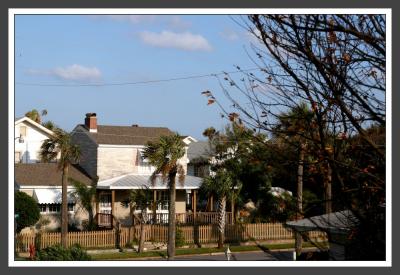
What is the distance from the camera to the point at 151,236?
3159 centimetres

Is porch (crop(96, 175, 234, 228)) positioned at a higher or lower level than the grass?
higher

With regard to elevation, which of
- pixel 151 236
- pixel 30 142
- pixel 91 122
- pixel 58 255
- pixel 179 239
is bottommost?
pixel 179 239

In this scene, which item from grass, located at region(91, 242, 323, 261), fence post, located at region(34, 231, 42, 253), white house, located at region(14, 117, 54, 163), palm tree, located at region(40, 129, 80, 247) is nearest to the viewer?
grass, located at region(91, 242, 323, 261)

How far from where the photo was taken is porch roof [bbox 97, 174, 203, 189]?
3438 cm

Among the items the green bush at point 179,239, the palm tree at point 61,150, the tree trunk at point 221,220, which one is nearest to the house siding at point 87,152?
the palm tree at point 61,150

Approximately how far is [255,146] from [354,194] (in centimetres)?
110

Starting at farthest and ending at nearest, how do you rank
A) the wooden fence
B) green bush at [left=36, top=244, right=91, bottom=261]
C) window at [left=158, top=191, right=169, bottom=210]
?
window at [left=158, top=191, right=169, bottom=210] → the wooden fence → green bush at [left=36, top=244, right=91, bottom=261]

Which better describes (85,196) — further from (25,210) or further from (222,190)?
(222,190)

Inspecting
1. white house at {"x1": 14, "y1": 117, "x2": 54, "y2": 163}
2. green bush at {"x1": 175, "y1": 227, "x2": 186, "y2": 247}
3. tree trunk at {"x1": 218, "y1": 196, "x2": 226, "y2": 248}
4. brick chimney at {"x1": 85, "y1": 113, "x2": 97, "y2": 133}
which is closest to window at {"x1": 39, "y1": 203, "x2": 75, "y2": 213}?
white house at {"x1": 14, "y1": 117, "x2": 54, "y2": 163}

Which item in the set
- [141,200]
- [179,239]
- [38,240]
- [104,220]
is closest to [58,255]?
[38,240]

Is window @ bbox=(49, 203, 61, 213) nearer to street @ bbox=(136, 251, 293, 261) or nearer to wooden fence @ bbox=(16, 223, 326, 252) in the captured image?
wooden fence @ bbox=(16, 223, 326, 252)

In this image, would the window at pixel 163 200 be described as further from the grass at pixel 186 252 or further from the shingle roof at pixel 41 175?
the grass at pixel 186 252

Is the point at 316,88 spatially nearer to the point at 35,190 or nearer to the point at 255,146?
the point at 255,146

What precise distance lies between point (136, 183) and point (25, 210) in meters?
6.80
